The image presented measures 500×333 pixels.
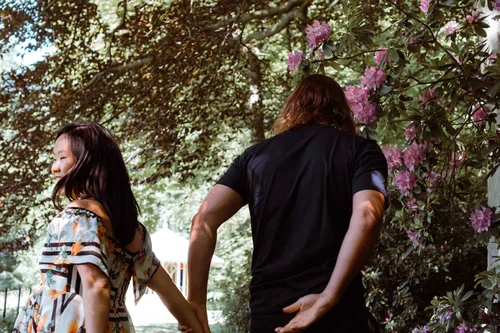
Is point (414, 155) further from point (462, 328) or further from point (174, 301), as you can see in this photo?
point (174, 301)

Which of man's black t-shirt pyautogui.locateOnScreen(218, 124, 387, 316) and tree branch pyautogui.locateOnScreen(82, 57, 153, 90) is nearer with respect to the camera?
man's black t-shirt pyautogui.locateOnScreen(218, 124, 387, 316)

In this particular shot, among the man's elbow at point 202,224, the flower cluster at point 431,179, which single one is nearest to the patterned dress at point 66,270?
the man's elbow at point 202,224

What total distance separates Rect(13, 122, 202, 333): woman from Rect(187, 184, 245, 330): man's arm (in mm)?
152

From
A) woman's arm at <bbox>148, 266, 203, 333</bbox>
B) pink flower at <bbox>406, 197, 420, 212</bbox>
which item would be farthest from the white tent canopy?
woman's arm at <bbox>148, 266, 203, 333</bbox>

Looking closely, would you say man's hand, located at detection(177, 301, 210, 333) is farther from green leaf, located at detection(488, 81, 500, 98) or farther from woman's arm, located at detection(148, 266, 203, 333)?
green leaf, located at detection(488, 81, 500, 98)

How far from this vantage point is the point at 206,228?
2.74 meters

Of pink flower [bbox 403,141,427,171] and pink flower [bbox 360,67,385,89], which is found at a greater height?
pink flower [bbox 360,67,385,89]

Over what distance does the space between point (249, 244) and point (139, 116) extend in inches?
307

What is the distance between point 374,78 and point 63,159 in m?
1.70

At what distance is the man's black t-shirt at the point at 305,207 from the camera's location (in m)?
2.48

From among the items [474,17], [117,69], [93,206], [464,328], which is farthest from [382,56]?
[117,69]

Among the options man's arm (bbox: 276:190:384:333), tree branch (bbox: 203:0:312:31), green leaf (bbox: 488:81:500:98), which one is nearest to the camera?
man's arm (bbox: 276:190:384:333)

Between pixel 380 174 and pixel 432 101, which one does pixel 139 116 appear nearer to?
pixel 432 101

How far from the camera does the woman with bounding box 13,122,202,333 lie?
252 centimetres
